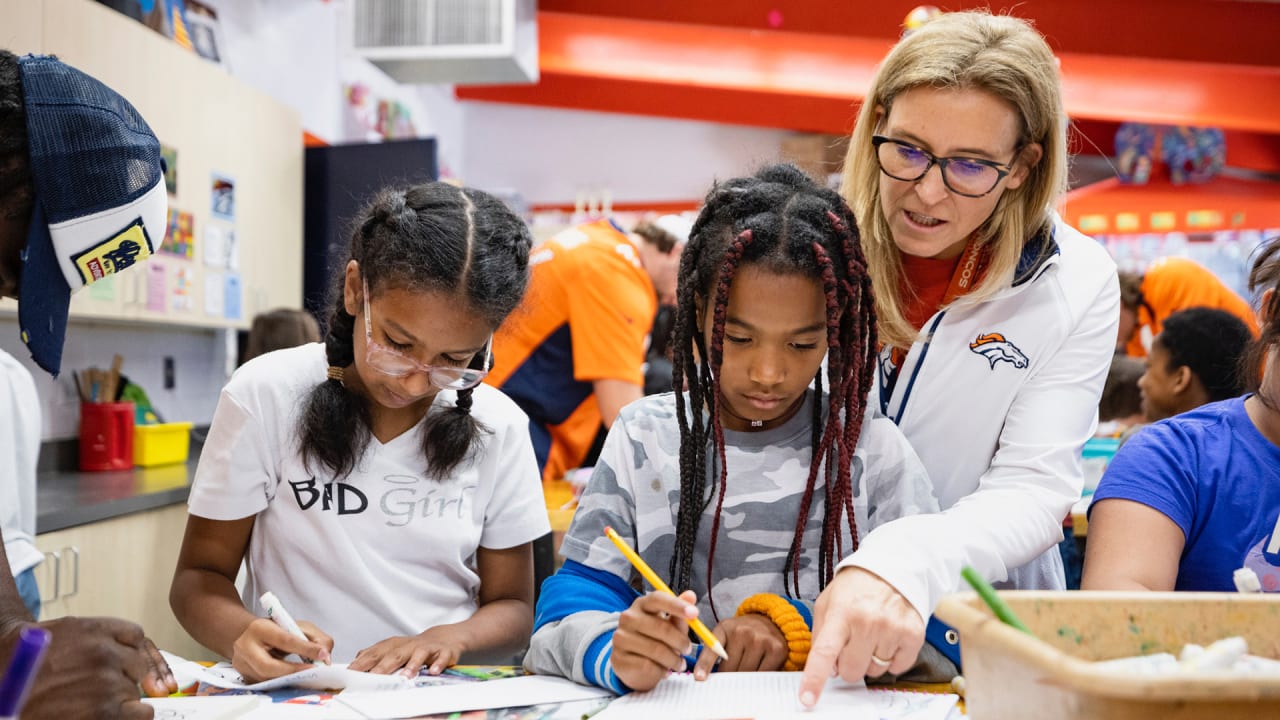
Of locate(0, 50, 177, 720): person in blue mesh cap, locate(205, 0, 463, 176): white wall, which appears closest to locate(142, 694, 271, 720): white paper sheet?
locate(0, 50, 177, 720): person in blue mesh cap

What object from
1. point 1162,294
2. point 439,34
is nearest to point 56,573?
point 439,34

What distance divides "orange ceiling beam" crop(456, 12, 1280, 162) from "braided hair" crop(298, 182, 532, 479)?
15.2ft

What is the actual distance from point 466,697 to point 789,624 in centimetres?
35

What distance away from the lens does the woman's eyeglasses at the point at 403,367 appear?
4.64ft

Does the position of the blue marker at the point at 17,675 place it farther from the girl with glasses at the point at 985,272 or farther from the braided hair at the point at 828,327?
the girl with glasses at the point at 985,272

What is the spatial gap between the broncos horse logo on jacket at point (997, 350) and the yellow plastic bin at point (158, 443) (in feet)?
9.18

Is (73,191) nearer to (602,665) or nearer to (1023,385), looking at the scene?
(602,665)

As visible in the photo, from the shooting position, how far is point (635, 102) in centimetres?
662

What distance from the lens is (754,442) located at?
4.41 ft

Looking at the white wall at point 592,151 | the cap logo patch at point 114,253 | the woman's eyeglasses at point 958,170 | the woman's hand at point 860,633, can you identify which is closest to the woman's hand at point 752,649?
the woman's hand at point 860,633

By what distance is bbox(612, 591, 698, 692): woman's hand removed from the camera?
1.03 metres

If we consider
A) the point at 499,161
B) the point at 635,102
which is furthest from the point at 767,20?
the point at 499,161

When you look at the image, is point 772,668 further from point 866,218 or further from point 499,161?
point 499,161

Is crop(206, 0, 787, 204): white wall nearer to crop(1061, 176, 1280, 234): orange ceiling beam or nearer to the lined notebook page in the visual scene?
crop(1061, 176, 1280, 234): orange ceiling beam
